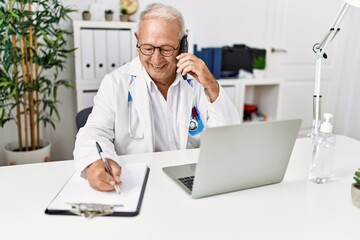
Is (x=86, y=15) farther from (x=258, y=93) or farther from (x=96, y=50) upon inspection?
(x=258, y=93)

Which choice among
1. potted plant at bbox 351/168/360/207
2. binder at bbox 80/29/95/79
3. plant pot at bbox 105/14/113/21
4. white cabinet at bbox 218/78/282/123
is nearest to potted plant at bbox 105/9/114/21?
plant pot at bbox 105/14/113/21

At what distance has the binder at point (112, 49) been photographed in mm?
2621

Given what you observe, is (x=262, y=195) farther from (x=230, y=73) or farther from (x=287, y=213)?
(x=230, y=73)

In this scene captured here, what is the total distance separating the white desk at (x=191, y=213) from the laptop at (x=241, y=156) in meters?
0.03

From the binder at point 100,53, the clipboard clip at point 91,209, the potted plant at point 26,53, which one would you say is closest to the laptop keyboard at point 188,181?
the clipboard clip at point 91,209

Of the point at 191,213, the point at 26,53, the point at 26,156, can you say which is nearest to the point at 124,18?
the point at 26,53

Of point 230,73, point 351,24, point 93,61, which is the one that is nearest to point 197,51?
point 230,73

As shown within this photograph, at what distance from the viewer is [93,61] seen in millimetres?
2625

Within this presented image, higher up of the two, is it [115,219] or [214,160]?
[214,160]

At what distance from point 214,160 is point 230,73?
95.9 inches

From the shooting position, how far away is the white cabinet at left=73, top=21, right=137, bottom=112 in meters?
2.57

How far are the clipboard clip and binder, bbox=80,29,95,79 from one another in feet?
6.28

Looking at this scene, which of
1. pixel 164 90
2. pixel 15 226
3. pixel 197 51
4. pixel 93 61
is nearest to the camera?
pixel 15 226

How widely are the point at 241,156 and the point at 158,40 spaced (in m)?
0.66
